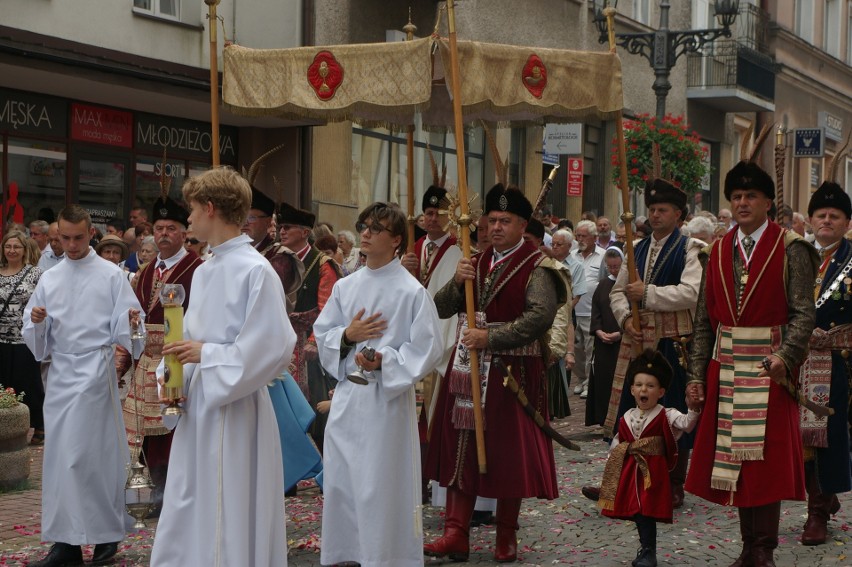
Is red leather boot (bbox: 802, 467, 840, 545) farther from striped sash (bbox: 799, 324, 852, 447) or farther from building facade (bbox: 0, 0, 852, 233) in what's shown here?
building facade (bbox: 0, 0, 852, 233)

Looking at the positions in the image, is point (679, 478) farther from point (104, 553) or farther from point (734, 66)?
point (734, 66)

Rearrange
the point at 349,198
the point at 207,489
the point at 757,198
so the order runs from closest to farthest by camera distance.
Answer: the point at 207,489, the point at 757,198, the point at 349,198

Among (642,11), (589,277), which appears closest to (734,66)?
(642,11)

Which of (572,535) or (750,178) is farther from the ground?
(750,178)

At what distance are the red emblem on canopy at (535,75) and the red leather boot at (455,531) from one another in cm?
244

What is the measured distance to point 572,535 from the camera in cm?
838

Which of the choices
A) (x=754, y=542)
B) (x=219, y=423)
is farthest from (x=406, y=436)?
(x=754, y=542)

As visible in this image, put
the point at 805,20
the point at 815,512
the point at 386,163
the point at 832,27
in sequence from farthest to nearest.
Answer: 1. the point at 832,27
2. the point at 805,20
3. the point at 386,163
4. the point at 815,512

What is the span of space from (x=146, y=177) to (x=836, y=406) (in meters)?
11.7

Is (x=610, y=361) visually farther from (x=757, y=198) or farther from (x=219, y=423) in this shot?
(x=219, y=423)

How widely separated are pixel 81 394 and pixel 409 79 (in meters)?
2.60

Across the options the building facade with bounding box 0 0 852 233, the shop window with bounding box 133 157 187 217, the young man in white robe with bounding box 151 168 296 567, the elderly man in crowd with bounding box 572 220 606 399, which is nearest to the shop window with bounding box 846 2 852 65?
the building facade with bounding box 0 0 852 233

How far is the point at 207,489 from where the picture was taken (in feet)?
18.5

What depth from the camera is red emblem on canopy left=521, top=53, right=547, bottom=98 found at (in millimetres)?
8234
